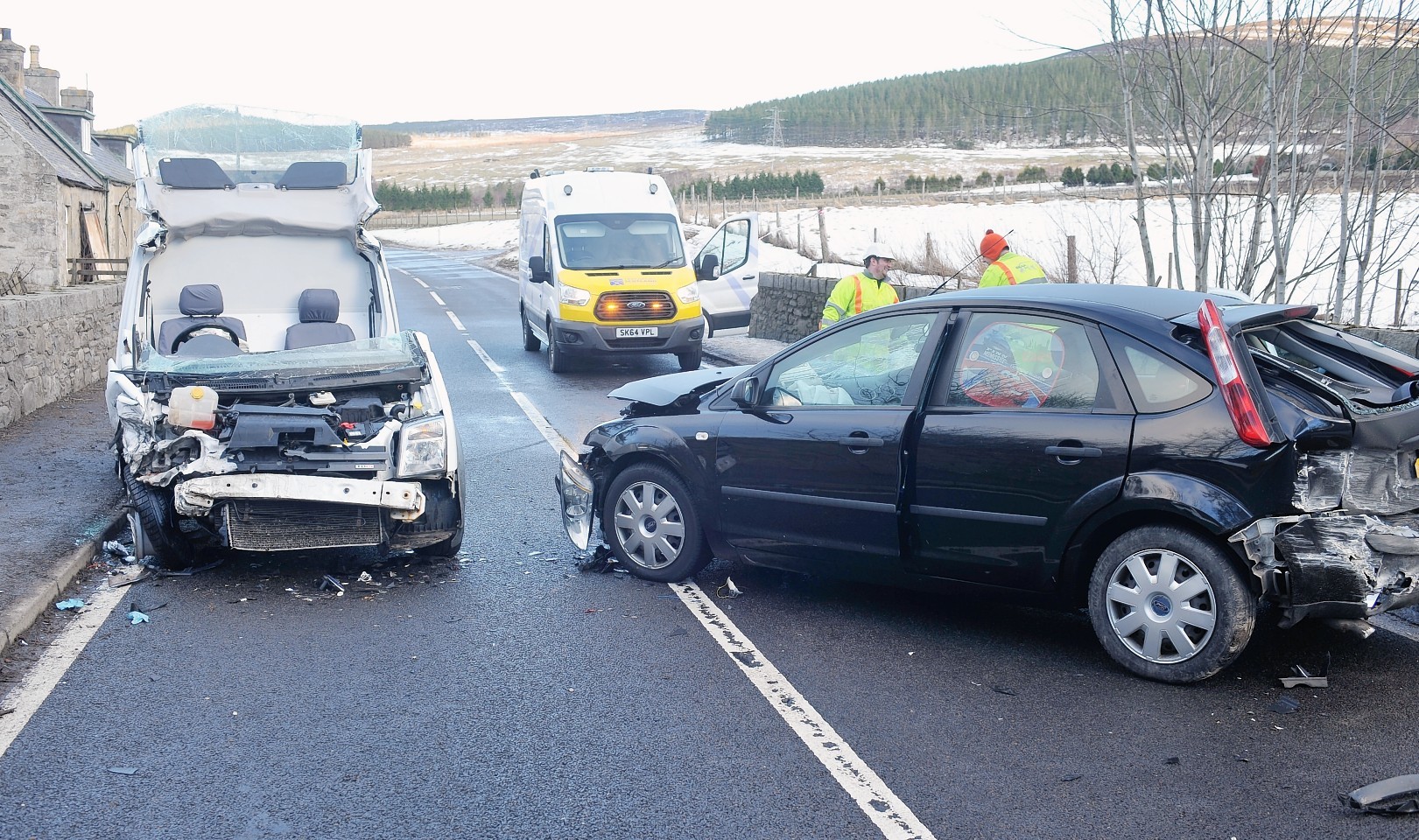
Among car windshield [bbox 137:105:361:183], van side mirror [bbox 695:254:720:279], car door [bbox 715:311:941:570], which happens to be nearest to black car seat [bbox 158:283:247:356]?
car windshield [bbox 137:105:361:183]

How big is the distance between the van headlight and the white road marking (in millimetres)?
1478

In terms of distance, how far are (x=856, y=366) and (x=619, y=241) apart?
36.3ft

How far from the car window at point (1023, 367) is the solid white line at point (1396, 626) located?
6.11 ft

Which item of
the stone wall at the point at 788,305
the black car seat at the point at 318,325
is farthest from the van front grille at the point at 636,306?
the black car seat at the point at 318,325

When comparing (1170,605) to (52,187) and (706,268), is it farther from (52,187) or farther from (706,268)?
(52,187)

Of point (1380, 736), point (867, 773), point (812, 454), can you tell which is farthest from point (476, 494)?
point (1380, 736)

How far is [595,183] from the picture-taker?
1714cm

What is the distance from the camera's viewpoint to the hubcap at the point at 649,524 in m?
6.63

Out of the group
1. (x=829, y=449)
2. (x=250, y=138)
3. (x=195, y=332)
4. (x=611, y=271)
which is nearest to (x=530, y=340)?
(x=611, y=271)

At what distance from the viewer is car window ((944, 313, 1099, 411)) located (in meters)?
5.27

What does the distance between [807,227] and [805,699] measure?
143ft

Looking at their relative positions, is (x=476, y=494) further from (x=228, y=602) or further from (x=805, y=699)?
(x=805, y=699)

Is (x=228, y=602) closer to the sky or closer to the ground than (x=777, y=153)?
closer to the ground

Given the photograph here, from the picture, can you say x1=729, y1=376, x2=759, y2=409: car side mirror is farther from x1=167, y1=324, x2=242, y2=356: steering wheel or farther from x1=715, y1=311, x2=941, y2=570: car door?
x1=167, y1=324, x2=242, y2=356: steering wheel
